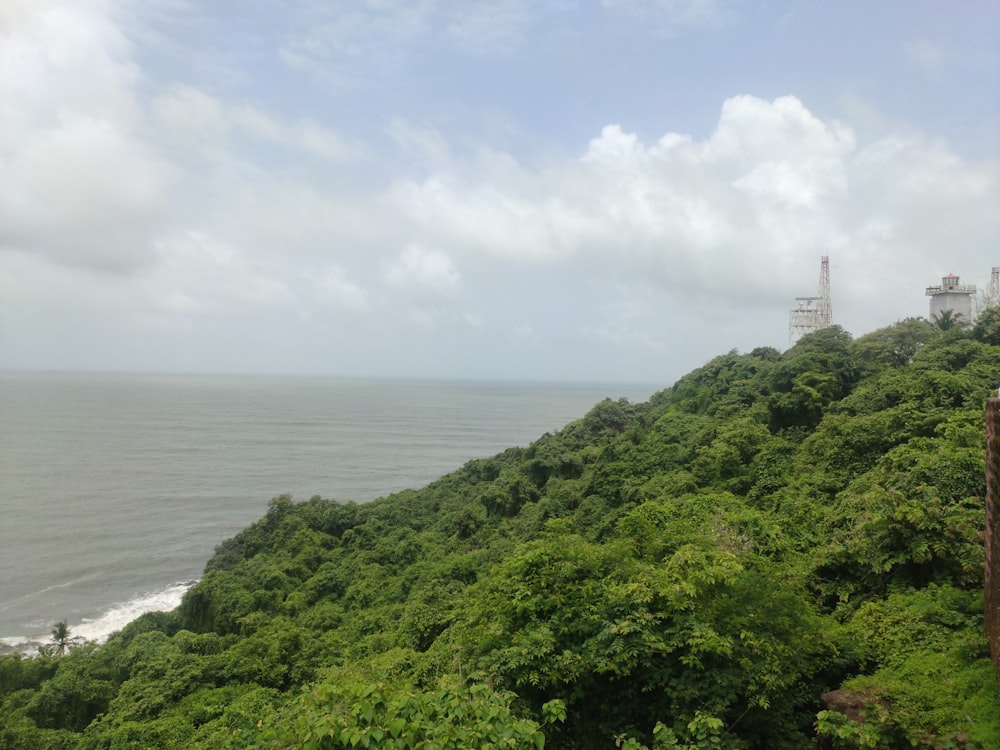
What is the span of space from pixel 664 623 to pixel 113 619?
32.7 m

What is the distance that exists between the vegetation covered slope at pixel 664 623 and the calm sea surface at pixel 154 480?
12.5m

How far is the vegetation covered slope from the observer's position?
227 inches

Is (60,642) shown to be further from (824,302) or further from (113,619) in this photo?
(824,302)

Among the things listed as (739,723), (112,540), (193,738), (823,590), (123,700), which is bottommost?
(112,540)

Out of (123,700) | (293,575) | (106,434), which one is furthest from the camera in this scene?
(106,434)

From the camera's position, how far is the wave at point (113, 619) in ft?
87.5

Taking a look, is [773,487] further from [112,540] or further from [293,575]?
[112,540]

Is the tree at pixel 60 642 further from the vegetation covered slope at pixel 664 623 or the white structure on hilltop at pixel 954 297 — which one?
the white structure on hilltop at pixel 954 297

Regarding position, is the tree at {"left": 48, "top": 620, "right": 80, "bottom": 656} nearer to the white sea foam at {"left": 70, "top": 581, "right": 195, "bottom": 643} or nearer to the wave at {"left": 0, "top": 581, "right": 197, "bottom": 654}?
the wave at {"left": 0, "top": 581, "right": 197, "bottom": 654}

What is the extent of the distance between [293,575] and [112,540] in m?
21.0

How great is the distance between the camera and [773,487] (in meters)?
16.6

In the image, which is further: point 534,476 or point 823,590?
point 534,476

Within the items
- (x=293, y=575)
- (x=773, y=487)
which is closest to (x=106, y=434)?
(x=293, y=575)

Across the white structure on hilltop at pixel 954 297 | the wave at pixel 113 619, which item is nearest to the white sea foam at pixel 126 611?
the wave at pixel 113 619
